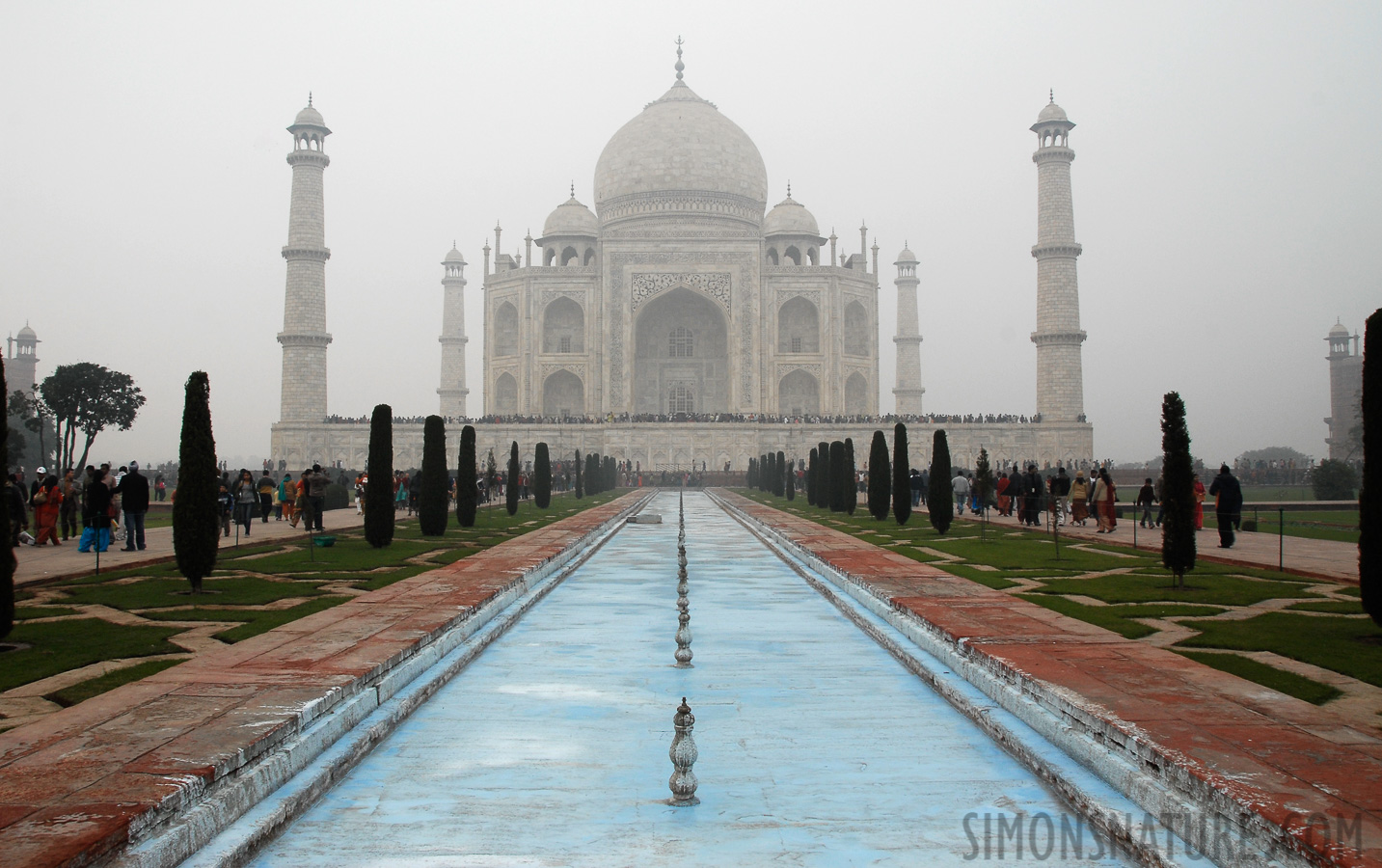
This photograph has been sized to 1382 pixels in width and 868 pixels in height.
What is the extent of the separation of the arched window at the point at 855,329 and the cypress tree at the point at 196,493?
35032 millimetres

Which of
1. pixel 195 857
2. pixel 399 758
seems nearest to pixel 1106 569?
pixel 399 758

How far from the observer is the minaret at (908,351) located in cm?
4528

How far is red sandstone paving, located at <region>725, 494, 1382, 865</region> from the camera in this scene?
8.57ft

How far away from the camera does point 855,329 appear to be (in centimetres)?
4216

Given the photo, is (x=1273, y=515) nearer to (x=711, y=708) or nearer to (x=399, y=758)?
(x=711, y=708)

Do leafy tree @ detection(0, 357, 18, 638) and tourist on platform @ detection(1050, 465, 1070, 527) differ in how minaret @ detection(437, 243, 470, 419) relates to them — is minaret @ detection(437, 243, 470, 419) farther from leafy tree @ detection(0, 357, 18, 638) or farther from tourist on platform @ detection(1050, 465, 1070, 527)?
leafy tree @ detection(0, 357, 18, 638)

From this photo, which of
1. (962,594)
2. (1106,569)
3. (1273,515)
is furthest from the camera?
(1273,515)

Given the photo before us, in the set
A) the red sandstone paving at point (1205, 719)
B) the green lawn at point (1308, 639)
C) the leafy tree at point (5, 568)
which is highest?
the leafy tree at point (5, 568)

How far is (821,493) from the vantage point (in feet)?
68.3

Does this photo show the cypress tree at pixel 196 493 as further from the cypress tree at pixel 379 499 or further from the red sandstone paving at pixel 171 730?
the cypress tree at pixel 379 499

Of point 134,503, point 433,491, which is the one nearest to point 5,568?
point 134,503

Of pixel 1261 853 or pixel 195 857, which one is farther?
pixel 195 857

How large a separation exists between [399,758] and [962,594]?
14.0 ft

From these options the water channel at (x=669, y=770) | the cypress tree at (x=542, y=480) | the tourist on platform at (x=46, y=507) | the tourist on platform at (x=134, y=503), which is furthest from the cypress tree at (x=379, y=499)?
the cypress tree at (x=542, y=480)
